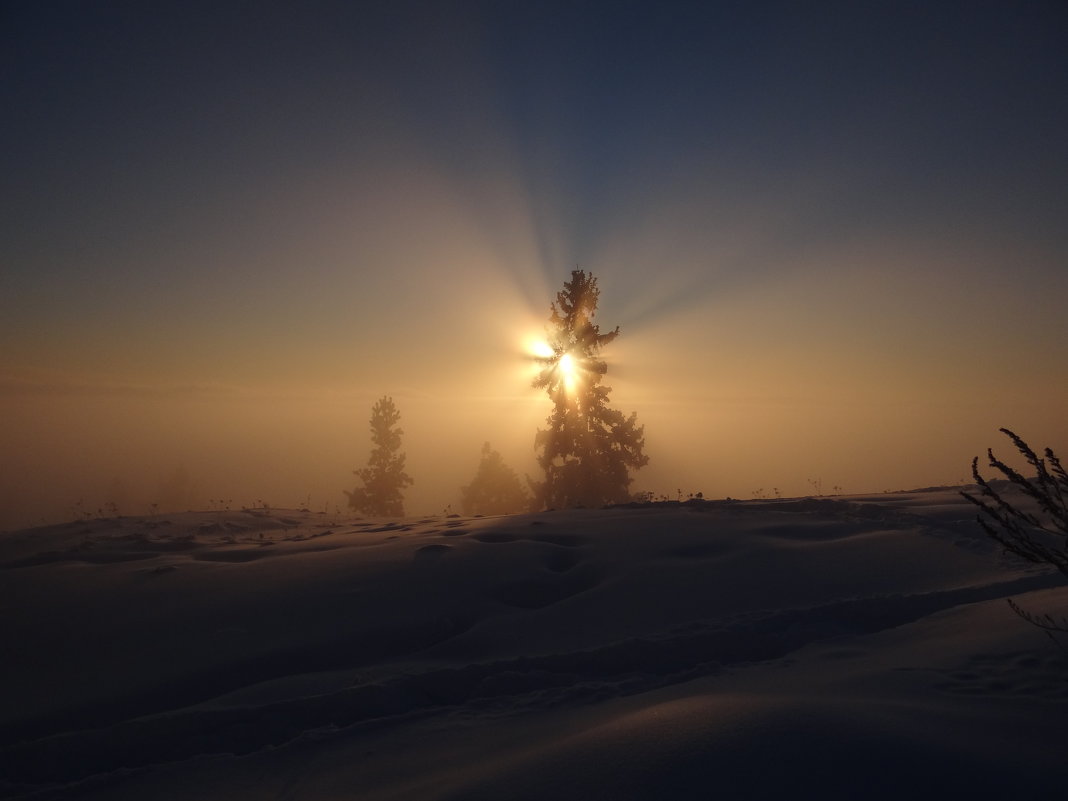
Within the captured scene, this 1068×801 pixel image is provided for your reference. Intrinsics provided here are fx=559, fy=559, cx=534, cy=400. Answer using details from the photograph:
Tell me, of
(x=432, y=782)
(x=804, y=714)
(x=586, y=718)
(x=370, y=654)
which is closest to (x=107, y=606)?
(x=370, y=654)

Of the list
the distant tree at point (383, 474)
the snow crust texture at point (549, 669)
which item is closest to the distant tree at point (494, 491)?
the distant tree at point (383, 474)

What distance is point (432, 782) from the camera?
2.64 meters

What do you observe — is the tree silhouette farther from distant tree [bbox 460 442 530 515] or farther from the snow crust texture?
the snow crust texture

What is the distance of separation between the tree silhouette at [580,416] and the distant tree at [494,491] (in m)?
10.2

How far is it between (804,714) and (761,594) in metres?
2.50

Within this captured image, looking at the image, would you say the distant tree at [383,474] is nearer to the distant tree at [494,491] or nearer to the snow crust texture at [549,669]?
Result: the distant tree at [494,491]

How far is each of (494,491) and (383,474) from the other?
22.7ft

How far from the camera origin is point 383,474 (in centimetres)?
3453

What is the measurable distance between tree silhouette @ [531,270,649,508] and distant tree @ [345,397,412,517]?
13517 millimetres

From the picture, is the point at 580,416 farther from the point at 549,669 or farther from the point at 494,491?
the point at 549,669

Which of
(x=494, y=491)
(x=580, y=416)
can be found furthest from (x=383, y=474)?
(x=580, y=416)

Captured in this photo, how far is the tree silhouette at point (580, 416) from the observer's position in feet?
79.1

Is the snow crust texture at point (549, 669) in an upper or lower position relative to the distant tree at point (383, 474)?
lower

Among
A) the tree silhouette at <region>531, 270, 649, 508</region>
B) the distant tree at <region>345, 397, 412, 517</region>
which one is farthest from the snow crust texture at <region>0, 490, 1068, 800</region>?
the distant tree at <region>345, 397, 412, 517</region>
